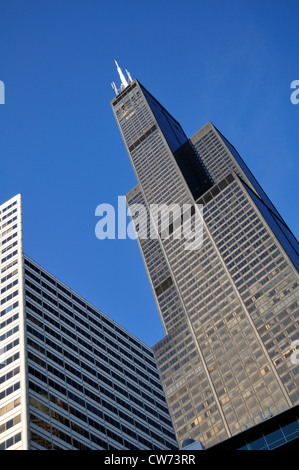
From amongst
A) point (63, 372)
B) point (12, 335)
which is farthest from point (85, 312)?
point (12, 335)

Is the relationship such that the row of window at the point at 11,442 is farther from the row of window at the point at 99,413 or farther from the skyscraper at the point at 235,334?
the skyscraper at the point at 235,334

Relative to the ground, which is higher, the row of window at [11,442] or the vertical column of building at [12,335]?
the vertical column of building at [12,335]

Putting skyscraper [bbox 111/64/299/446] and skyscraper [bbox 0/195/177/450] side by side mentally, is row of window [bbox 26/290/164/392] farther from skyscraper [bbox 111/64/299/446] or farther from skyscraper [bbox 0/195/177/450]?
skyscraper [bbox 111/64/299/446]

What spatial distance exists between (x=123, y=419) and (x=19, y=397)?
34.1 m

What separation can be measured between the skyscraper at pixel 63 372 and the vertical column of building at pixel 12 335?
0.17 meters

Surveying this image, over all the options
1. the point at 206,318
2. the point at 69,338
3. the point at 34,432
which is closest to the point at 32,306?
the point at 69,338

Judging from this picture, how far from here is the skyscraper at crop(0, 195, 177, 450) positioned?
8962cm

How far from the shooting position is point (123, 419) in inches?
4555

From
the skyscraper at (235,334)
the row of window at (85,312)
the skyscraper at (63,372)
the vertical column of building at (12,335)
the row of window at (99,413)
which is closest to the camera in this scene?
the vertical column of building at (12,335)

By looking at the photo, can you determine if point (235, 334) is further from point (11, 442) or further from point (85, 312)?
point (11, 442)

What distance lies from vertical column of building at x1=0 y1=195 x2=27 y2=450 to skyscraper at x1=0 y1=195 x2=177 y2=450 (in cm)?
17

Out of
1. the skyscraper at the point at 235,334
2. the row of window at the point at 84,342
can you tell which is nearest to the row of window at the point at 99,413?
the row of window at the point at 84,342

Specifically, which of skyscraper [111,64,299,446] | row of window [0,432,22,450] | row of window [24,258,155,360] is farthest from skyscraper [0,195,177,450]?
skyscraper [111,64,299,446]

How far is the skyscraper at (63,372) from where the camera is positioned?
8962 cm
